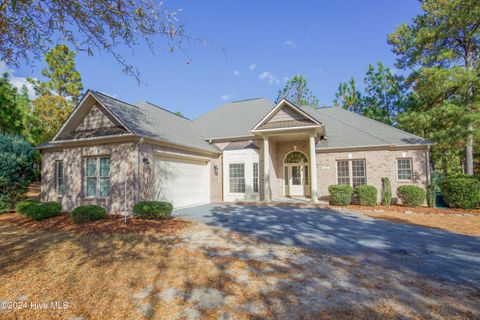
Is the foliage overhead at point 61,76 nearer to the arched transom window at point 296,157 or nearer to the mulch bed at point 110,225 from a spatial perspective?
the mulch bed at point 110,225

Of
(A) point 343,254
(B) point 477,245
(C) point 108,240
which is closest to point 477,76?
(B) point 477,245

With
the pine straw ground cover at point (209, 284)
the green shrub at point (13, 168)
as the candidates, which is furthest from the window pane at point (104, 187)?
the green shrub at point (13, 168)

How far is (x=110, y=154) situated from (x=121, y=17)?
737cm

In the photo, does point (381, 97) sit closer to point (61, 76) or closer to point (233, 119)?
point (233, 119)

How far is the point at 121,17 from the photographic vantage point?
5.49 metres

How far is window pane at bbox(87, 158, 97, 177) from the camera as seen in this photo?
1191cm

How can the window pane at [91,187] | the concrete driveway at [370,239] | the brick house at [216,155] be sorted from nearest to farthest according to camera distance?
the concrete driveway at [370,239], the brick house at [216,155], the window pane at [91,187]

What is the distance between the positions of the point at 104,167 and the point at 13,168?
532 cm

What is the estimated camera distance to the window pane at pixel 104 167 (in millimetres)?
11594

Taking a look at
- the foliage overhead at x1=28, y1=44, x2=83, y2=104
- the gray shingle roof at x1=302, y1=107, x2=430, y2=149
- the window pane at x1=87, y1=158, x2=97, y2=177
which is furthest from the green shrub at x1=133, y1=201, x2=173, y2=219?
the foliage overhead at x1=28, y1=44, x2=83, y2=104

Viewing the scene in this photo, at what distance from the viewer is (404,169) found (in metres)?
15.2

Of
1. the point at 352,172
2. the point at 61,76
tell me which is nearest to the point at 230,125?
the point at 352,172

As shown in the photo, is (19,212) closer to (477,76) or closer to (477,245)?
(477,245)

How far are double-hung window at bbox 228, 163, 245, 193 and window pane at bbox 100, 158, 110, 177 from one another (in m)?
7.56
